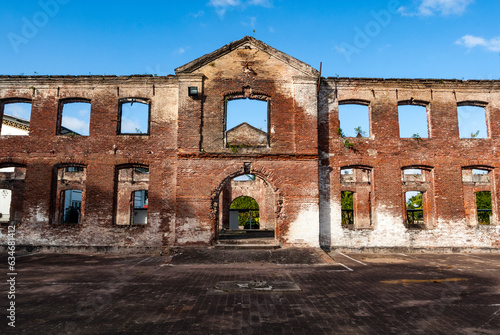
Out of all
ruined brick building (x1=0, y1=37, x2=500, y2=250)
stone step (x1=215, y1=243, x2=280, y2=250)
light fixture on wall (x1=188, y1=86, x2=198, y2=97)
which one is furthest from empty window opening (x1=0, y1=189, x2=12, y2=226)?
stone step (x1=215, y1=243, x2=280, y2=250)

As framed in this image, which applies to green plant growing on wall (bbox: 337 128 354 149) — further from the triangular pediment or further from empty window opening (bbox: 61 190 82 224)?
empty window opening (bbox: 61 190 82 224)

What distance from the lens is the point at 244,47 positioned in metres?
13.3

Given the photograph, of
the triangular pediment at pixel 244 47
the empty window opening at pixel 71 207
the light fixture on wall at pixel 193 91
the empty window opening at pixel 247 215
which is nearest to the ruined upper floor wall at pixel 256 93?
the triangular pediment at pixel 244 47

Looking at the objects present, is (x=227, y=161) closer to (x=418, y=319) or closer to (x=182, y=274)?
(x=182, y=274)

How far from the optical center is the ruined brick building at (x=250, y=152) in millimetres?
A: 12523

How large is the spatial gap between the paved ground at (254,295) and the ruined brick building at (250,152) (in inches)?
73.4

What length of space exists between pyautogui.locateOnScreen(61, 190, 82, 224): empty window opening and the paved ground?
13.0 m

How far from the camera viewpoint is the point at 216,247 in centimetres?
1196

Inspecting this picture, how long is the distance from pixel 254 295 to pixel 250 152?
22.4ft

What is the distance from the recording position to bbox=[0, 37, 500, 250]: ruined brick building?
1252 centimetres

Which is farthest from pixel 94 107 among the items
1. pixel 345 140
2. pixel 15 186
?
pixel 15 186

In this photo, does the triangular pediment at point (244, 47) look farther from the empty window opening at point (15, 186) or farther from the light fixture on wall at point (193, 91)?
the empty window opening at point (15, 186)

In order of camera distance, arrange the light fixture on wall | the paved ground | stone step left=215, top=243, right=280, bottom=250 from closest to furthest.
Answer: the paved ground, stone step left=215, top=243, right=280, bottom=250, the light fixture on wall

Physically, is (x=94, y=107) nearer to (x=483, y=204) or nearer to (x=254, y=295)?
(x=254, y=295)
